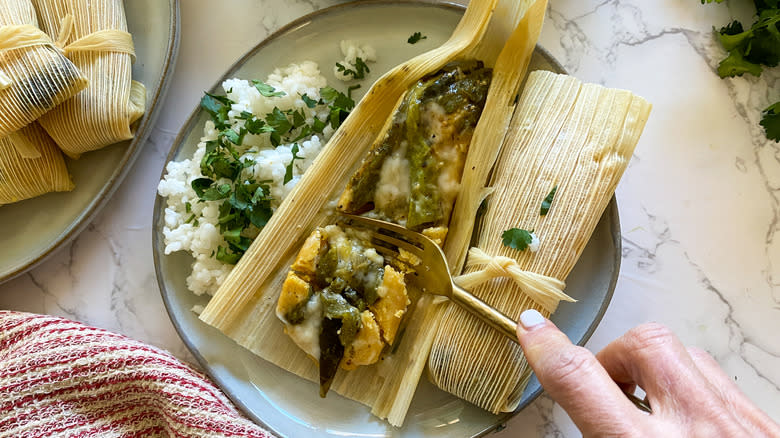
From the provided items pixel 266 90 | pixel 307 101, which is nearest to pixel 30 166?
pixel 266 90

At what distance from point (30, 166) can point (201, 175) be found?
2.07 ft

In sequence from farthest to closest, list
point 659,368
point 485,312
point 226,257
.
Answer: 1. point 226,257
2. point 485,312
3. point 659,368

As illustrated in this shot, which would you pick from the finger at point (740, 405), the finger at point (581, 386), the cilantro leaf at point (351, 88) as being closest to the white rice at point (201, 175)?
the cilantro leaf at point (351, 88)

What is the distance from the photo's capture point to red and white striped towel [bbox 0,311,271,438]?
6.49 feet

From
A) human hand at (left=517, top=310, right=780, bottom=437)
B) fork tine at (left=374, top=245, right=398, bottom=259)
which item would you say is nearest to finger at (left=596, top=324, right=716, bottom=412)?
human hand at (left=517, top=310, right=780, bottom=437)

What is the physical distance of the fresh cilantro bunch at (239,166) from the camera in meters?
1.98

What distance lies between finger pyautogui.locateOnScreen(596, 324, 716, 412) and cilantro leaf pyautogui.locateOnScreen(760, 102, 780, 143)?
3.28 feet

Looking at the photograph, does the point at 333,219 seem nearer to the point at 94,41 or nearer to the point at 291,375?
the point at 291,375

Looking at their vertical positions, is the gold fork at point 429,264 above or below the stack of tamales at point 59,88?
below

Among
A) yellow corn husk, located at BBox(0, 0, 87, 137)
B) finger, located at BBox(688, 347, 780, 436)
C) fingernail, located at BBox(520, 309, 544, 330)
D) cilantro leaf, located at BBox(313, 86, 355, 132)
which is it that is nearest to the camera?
finger, located at BBox(688, 347, 780, 436)

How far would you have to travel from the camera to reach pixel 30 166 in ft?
6.74

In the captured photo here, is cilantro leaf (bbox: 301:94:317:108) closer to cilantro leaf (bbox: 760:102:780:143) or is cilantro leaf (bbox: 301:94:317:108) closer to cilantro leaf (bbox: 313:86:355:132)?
cilantro leaf (bbox: 313:86:355:132)

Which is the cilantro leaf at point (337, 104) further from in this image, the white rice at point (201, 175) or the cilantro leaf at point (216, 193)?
the cilantro leaf at point (216, 193)

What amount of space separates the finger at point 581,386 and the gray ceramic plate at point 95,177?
1.60 m
